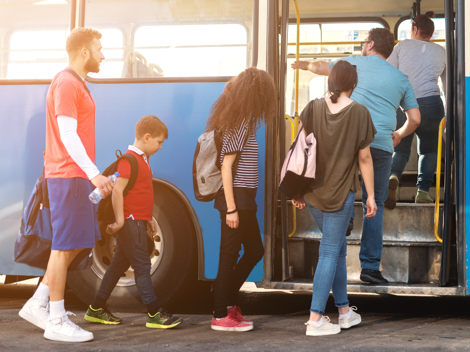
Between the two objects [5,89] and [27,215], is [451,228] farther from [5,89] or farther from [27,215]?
[5,89]

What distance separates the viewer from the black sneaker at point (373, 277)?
3.79 metres

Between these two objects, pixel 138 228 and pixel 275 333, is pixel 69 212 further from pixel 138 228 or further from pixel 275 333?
pixel 275 333

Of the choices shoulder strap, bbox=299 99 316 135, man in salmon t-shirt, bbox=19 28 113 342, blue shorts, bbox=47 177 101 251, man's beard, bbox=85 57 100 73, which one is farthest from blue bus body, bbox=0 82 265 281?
blue shorts, bbox=47 177 101 251

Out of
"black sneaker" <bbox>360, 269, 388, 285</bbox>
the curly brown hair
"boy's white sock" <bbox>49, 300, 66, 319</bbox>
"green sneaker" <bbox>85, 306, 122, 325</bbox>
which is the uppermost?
the curly brown hair

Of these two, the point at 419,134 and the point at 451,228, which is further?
the point at 419,134

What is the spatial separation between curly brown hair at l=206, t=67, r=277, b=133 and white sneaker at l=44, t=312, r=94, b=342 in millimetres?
1519

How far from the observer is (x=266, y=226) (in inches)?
152

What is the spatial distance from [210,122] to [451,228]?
1918mm

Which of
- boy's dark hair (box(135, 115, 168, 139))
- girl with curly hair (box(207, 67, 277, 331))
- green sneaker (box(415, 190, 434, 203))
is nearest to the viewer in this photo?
girl with curly hair (box(207, 67, 277, 331))

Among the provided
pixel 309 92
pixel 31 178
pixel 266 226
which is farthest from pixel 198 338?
pixel 309 92

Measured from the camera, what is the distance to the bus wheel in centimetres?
397

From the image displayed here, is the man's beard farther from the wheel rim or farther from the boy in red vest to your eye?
the wheel rim

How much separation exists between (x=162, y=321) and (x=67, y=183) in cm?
112

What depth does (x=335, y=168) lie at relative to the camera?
132 inches
